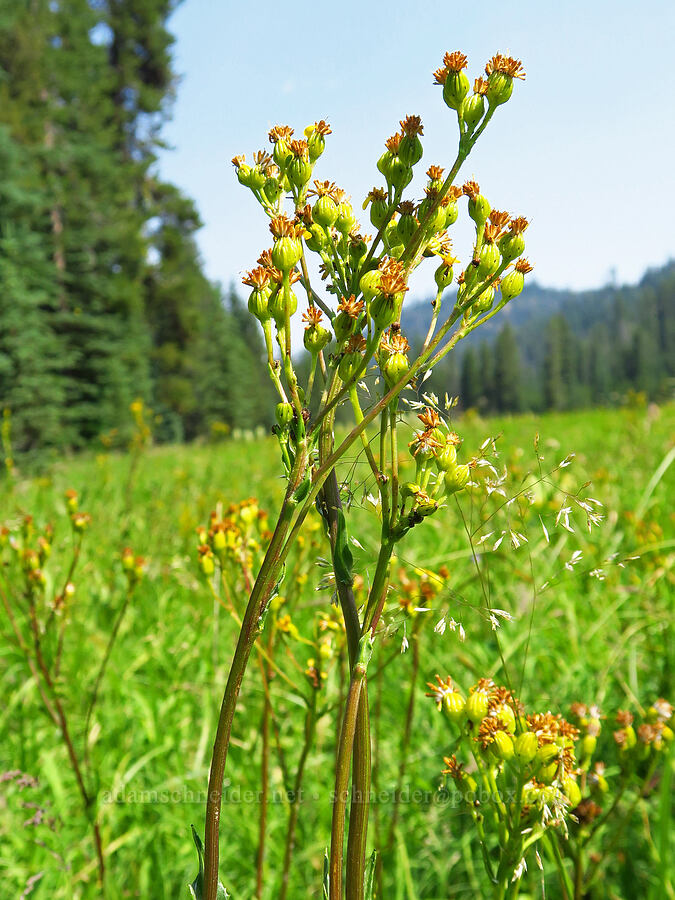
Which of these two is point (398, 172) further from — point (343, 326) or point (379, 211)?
point (343, 326)

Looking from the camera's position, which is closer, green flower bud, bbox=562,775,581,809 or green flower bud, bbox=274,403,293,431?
green flower bud, bbox=274,403,293,431

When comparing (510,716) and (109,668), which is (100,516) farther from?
(510,716)

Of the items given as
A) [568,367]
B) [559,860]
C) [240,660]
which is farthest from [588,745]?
[568,367]

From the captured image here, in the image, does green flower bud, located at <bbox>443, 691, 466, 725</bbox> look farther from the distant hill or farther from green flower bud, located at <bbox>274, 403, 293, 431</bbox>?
the distant hill

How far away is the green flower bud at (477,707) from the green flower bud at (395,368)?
38 cm

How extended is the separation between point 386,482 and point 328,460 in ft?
0.29

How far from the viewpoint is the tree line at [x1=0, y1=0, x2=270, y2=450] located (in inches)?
531

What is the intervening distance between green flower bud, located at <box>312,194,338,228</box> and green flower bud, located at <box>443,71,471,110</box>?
0.14 meters

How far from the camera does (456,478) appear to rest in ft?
1.91

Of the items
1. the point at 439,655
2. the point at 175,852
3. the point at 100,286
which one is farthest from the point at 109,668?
the point at 100,286

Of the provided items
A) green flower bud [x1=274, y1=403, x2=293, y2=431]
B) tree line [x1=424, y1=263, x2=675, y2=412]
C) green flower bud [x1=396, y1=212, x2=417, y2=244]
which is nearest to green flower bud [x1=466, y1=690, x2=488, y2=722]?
green flower bud [x1=274, y1=403, x2=293, y2=431]

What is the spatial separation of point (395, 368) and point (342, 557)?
176 millimetres

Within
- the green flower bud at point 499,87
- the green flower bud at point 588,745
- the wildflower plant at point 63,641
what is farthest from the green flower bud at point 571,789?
the wildflower plant at point 63,641

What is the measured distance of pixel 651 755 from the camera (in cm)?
104
